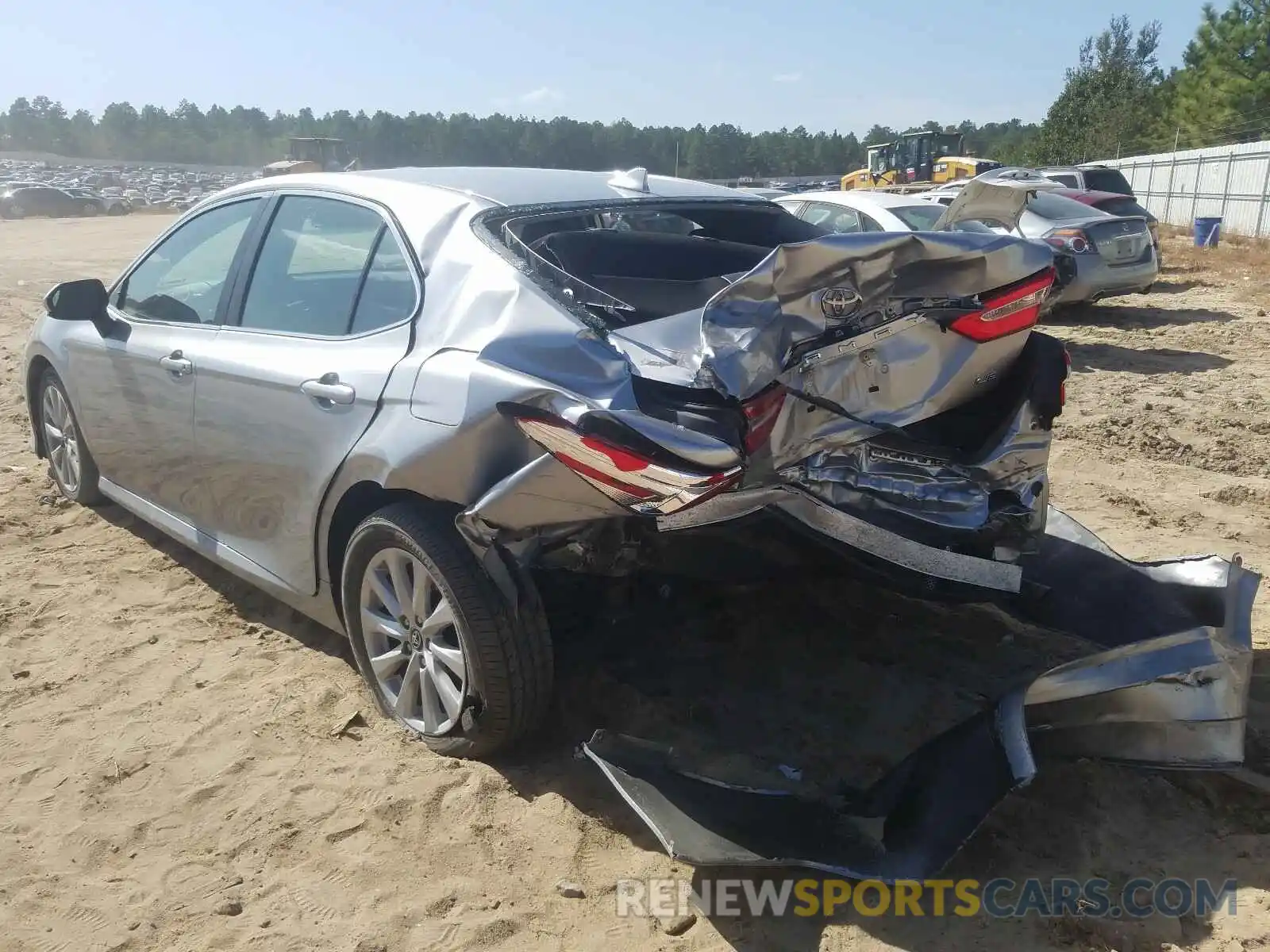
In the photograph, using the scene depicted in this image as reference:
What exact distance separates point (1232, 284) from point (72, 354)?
15835 mm

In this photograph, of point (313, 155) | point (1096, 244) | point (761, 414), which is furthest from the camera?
point (313, 155)

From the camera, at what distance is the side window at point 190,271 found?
4.02 m

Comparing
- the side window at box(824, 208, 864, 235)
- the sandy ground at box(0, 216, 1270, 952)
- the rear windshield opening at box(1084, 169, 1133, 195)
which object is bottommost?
the sandy ground at box(0, 216, 1270, 952)

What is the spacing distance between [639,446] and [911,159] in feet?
105

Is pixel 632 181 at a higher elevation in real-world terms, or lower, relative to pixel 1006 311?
higher

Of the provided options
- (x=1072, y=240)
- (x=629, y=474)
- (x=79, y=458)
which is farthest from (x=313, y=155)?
(x=629, y=474)

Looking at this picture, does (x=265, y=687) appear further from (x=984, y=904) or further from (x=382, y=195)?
(x=984, y=904)

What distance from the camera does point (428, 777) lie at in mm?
3078

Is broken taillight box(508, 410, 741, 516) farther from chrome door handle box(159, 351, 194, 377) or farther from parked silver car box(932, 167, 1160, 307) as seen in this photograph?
parked silver car box(932, 167, 1160, 307)

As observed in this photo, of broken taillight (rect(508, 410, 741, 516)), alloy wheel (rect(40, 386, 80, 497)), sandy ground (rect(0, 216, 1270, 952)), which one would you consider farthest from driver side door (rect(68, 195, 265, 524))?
broken taillight (rect(508, 410, 741, 516))

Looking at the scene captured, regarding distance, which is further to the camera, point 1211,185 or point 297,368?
point 1211,185

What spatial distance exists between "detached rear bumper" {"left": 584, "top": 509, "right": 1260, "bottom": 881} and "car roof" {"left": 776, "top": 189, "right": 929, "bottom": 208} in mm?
7855

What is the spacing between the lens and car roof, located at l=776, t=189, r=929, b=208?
10117 mm

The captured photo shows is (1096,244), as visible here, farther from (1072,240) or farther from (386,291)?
(386,291)
